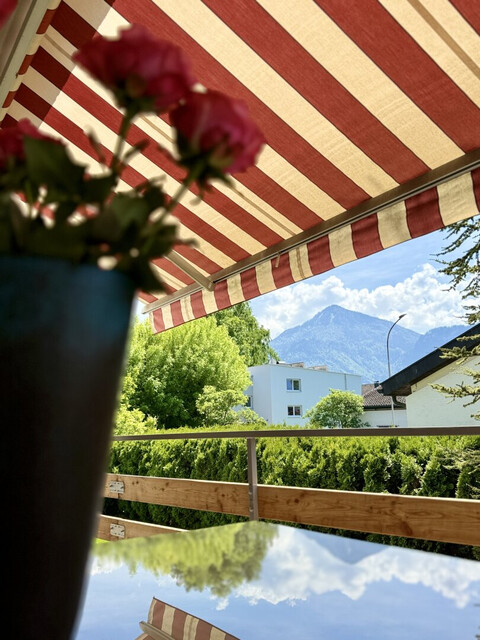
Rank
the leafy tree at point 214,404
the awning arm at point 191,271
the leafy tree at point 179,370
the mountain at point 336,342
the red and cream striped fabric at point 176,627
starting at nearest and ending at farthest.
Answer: the red and cream striped fabric at point 176,627, the awning arm at point 191,271, the leafy tree at point 179,370, the leafy tree at point 214,404, the mountain at point 336,342

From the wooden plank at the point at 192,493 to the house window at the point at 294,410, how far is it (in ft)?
139

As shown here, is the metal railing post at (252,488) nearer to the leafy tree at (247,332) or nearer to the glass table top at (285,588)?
the glass table top at (285,588)

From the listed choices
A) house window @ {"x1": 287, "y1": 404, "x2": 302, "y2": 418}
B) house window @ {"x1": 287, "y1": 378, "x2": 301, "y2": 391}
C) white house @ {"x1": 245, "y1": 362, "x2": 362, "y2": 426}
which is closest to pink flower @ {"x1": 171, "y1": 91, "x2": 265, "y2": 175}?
white house @ {"x1": 245, "y1": 362, "x2": 362, "y2": 426}

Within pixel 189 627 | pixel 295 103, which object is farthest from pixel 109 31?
pixel 189 627

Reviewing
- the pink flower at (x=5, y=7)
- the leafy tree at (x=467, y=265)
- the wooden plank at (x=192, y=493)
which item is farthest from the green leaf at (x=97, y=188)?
the leafy tree at (x=467, y=265)

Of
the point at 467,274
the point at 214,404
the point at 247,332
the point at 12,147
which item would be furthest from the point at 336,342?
the point at 12,147

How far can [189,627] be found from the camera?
0.86 meters

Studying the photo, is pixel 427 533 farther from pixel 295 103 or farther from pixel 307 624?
pixel 307 624

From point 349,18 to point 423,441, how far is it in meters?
4.92

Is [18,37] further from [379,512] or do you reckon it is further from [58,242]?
[379,512]

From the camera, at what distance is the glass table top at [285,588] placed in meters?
0.84

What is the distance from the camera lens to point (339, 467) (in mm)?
6109

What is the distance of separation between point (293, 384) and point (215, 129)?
46.7 metres

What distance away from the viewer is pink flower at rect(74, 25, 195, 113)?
486mm
